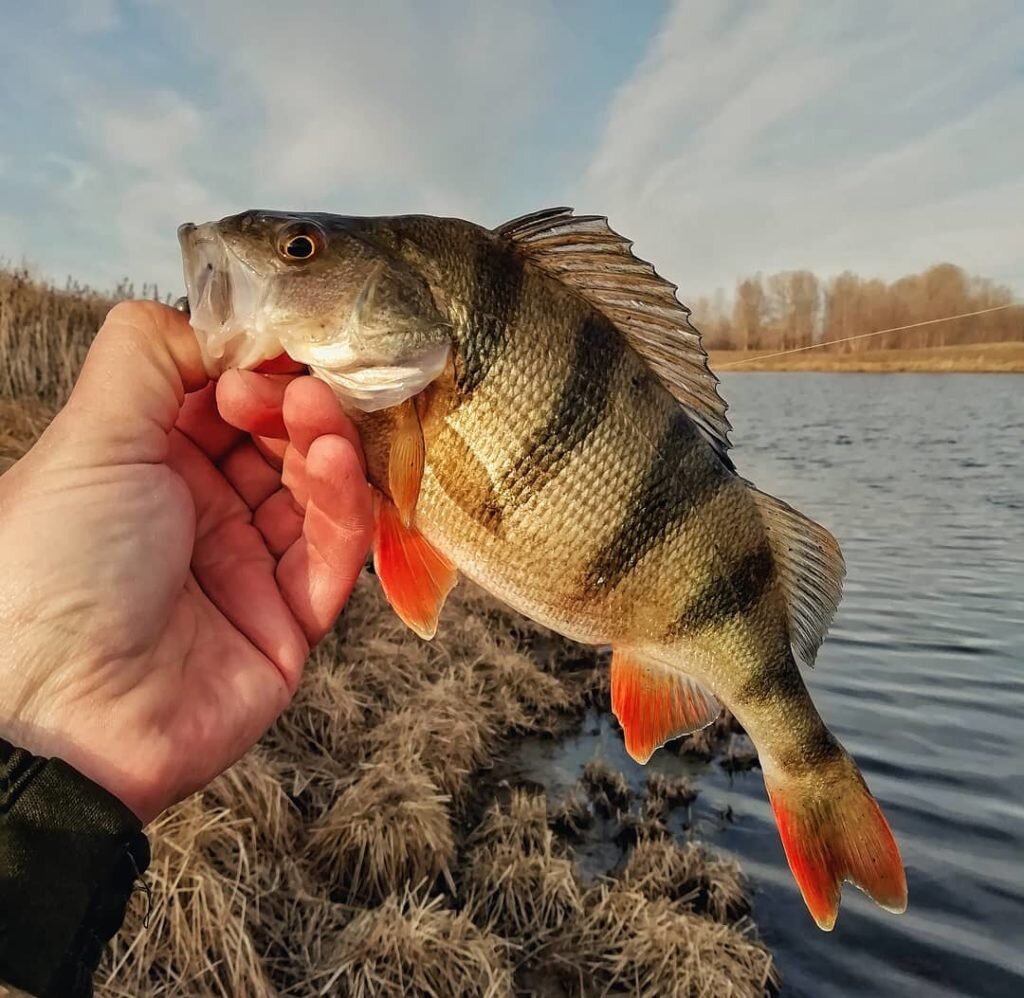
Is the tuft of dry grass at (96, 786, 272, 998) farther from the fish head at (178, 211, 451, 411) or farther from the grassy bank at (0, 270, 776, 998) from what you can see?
the fish head at (178, 211, 451, 411)

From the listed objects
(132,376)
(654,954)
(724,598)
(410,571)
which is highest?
(132,376)

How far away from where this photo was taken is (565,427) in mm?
1953

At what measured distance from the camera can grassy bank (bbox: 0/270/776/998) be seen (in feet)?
12.4

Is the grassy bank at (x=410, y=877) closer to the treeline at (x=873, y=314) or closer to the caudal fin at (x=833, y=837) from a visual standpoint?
the caudal fin at (x=833, y=837)

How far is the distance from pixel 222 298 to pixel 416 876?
3984 mm

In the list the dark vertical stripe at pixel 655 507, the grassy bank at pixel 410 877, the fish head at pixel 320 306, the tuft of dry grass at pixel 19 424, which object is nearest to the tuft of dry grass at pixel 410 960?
the grassy bank at pixel 410 877

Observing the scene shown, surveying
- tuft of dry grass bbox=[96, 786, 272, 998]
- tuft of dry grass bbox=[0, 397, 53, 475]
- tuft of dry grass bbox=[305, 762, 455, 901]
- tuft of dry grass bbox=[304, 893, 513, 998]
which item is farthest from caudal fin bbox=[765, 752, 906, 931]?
tuft of dry grass bbox=[0, 397, 53, 475]

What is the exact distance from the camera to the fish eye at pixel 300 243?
6.23 ft

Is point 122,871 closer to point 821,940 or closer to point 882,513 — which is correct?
point 821,940

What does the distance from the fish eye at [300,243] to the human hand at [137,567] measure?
0.96 feet

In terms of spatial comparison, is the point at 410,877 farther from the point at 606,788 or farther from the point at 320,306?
the point at 320,306

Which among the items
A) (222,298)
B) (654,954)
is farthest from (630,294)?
(654,954)

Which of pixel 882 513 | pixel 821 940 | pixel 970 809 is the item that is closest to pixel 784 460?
pixel 882 513

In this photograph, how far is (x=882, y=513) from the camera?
16.1 meters
